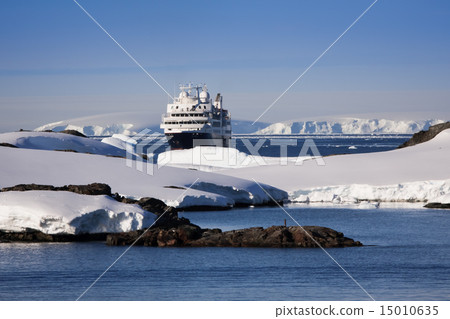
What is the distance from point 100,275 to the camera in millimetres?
18469

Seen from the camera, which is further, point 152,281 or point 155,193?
point 155,193

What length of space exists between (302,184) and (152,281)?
1009 inches

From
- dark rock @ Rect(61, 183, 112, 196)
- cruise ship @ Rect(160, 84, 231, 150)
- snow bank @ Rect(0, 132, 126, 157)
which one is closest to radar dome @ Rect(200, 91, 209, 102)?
cruise ship @ Rect(160, 84, 231, 150)

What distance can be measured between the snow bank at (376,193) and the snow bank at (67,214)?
704 inches

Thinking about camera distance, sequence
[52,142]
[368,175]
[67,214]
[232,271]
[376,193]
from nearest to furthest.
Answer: [232,271], [67,214], [376,193], [368,175], [52,142]

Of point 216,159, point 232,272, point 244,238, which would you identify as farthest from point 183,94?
point 232,272

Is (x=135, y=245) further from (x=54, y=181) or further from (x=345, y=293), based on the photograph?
(x=54, y=181)

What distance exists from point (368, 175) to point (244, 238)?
21.6 metres

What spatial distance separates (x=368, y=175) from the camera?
142 ft

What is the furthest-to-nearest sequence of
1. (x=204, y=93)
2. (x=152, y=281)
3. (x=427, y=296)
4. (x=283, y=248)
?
(x=204, y=93)
(x=283, y=248)
(x=152, y=281)
(x=427, y=296)

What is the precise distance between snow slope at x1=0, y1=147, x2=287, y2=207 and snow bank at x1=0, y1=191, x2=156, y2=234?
961 centimetres

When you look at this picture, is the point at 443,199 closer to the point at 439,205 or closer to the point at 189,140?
the point at 439,205

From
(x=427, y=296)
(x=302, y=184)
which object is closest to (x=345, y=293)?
(x=427, y=296)

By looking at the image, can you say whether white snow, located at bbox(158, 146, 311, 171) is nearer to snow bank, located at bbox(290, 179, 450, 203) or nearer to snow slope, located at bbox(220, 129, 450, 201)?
snow slope, located at bbox(220, 129, 450, 201)
